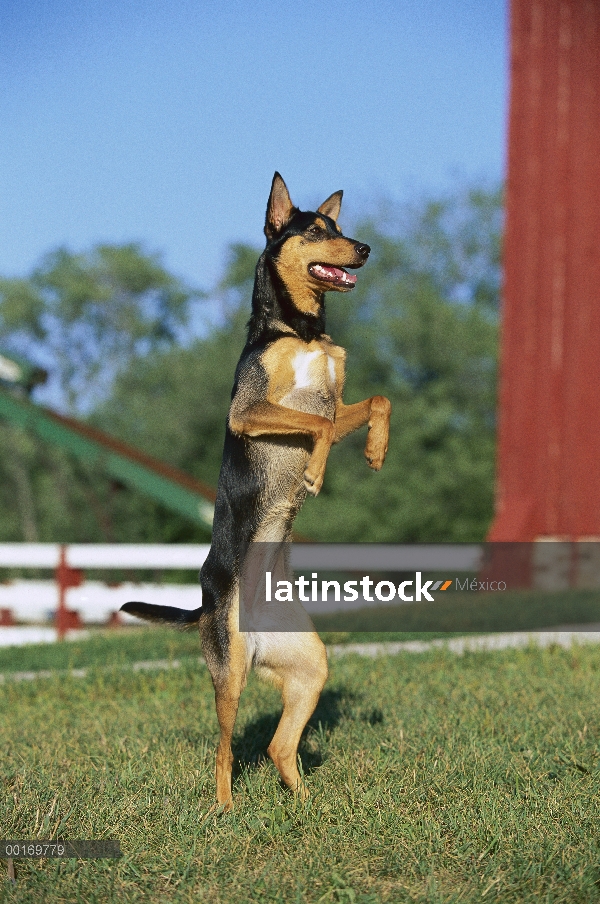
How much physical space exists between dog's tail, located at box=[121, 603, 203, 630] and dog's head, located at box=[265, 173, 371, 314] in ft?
5.00

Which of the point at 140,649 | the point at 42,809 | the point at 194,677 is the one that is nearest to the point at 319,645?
the point at 42,809

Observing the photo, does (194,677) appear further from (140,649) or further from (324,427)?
(324,427)

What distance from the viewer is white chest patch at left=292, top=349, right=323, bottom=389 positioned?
462cm

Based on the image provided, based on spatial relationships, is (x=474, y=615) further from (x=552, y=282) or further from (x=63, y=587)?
(x=552, y=282)

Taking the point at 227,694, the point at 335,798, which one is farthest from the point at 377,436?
the point at 335,798

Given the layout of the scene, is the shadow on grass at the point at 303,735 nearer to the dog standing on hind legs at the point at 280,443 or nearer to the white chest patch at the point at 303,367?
the dog standing on hind legs at the point at 280,443

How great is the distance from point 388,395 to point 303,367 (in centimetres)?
2853

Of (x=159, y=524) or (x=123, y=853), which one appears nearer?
(x=123, y=853)

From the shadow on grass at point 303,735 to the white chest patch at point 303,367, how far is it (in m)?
1.78

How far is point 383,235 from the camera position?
37.4m

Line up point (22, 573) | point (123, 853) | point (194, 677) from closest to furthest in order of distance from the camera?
1. point (123, 853)
2. point (194, 677)
3. point (22, 573)

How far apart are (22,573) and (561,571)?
1981 centimetres

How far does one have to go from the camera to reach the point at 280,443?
15.3 ft

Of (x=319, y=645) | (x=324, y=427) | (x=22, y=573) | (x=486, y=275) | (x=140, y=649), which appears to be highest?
(x=486, y=275)
